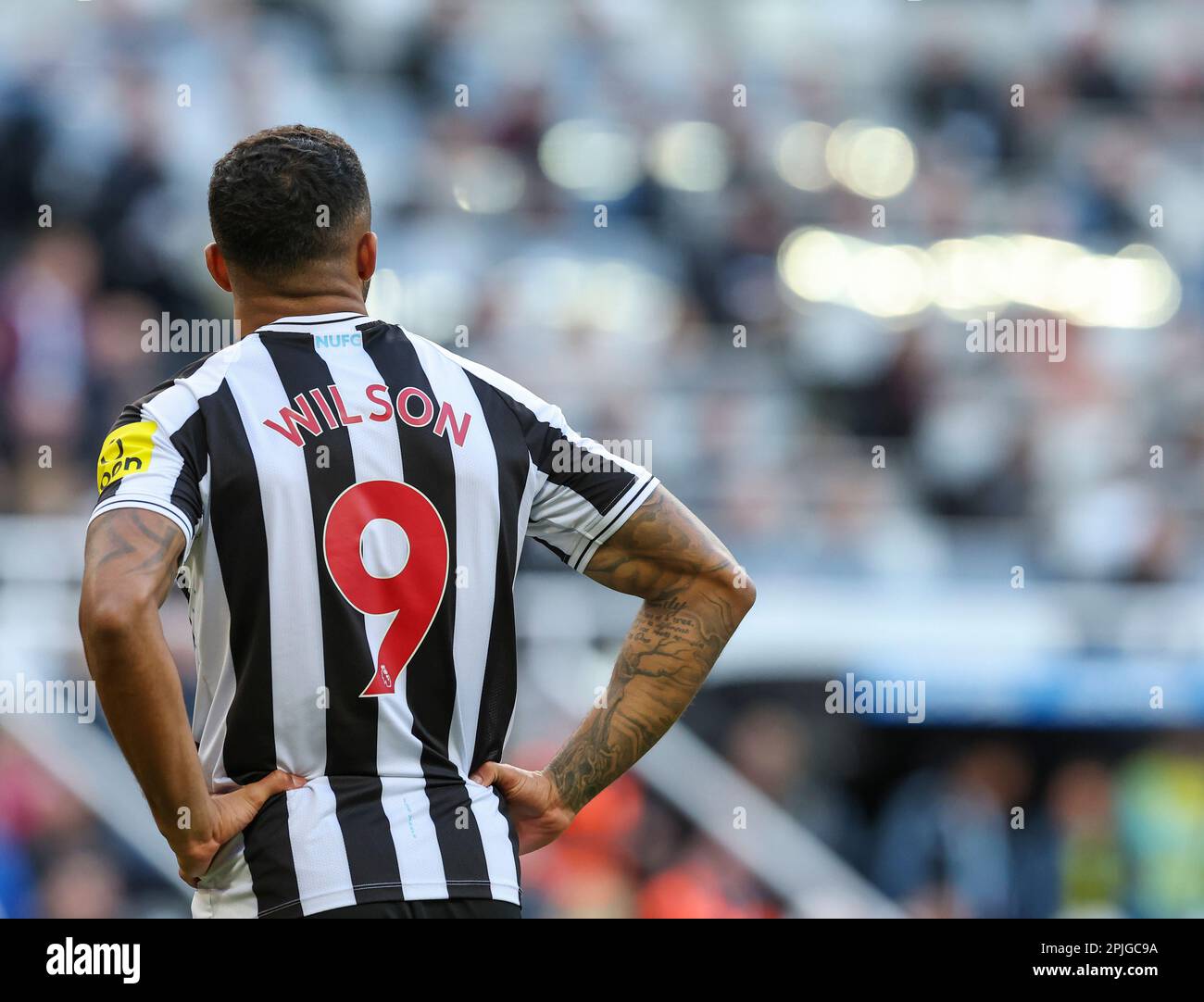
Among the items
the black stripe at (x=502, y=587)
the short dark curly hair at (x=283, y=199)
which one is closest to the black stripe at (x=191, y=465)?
the short dark curly hair at (x=283, y=199)

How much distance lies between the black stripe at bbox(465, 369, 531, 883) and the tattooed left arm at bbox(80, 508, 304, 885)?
0.38 metres

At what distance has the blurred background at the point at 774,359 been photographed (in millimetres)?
6000

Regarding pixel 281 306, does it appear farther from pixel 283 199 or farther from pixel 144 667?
pixel 144 667

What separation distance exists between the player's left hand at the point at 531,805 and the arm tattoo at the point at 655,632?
25mm

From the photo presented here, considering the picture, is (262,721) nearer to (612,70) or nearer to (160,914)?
(160,914)

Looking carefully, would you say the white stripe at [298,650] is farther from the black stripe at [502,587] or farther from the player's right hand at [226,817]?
the black stripe at [502,587]

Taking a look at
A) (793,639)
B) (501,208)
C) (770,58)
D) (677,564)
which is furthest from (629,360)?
(677,564)

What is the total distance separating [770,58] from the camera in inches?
332

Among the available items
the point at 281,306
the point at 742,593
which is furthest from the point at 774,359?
the point at 281,306

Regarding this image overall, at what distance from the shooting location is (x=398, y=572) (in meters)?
2.02

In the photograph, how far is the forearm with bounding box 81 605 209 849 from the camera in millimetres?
1832

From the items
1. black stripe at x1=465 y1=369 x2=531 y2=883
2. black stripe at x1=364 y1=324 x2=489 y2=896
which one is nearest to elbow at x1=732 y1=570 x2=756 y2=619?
black stripe at x1=465 y1=369 x2=531 y2=883

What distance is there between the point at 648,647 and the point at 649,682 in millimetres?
56
